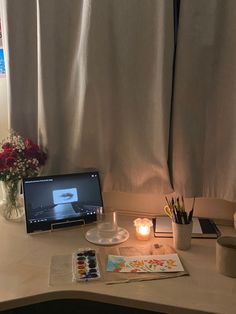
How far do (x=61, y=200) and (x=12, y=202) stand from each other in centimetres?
22

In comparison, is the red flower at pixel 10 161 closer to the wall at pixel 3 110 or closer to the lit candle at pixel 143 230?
the wall at pixel 3 110

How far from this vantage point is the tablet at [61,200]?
134 centimetres

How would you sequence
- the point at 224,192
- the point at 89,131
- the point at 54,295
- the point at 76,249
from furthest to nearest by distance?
the point at 89,131, the point at 224,192, the point at 76,249, the point at 54,295

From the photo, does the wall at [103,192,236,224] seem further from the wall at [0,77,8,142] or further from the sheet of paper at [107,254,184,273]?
the wall at [0,77,8,142]

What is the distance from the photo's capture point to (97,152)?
1.44 metres

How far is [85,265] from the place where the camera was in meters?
1.08

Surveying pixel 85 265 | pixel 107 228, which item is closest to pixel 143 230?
pixel 107 228

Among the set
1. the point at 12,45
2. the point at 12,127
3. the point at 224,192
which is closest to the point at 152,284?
the point at 224,192

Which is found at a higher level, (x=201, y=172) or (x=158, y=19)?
(x=158, y=19)

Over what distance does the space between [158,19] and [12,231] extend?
1029 mm

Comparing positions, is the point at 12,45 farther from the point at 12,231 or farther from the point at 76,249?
the point at 76,249

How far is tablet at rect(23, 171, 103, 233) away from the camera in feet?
4.39

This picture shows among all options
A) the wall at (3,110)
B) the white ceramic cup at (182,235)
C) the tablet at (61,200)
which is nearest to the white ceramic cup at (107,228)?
the tablet at (61,200)

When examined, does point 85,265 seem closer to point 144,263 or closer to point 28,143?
point 144,263
